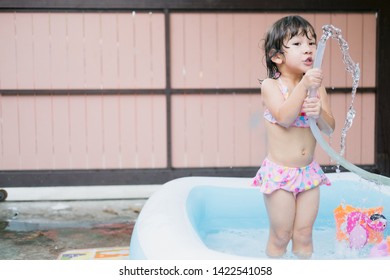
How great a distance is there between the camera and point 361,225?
2779 millimetres

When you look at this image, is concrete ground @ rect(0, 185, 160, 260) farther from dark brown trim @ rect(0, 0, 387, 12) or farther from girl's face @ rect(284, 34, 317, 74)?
girl's face @ rect(284, 34, 317, 74)

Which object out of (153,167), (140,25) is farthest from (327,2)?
(153,167)

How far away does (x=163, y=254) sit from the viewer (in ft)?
7.06

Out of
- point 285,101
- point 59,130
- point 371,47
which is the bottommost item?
point 59,130

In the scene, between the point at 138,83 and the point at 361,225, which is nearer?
the point at 361,225

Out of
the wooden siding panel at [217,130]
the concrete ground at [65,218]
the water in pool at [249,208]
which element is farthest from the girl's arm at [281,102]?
the wooden siding panel at [217,130]

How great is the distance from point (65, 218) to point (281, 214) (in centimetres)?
272

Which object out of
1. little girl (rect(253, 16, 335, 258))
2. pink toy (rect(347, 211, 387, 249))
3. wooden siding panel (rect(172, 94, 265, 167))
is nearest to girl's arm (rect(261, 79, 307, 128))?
little girl (rect(253, 16, 335, 258))

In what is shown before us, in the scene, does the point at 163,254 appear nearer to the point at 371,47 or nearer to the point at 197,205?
the point at 197,205

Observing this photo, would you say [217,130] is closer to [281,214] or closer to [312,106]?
[281,214]

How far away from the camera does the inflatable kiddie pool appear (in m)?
2.32

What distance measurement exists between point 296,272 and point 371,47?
4.34 m

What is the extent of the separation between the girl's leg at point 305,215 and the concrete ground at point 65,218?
1676mm

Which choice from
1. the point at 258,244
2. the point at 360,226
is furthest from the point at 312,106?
the point at 258,244
